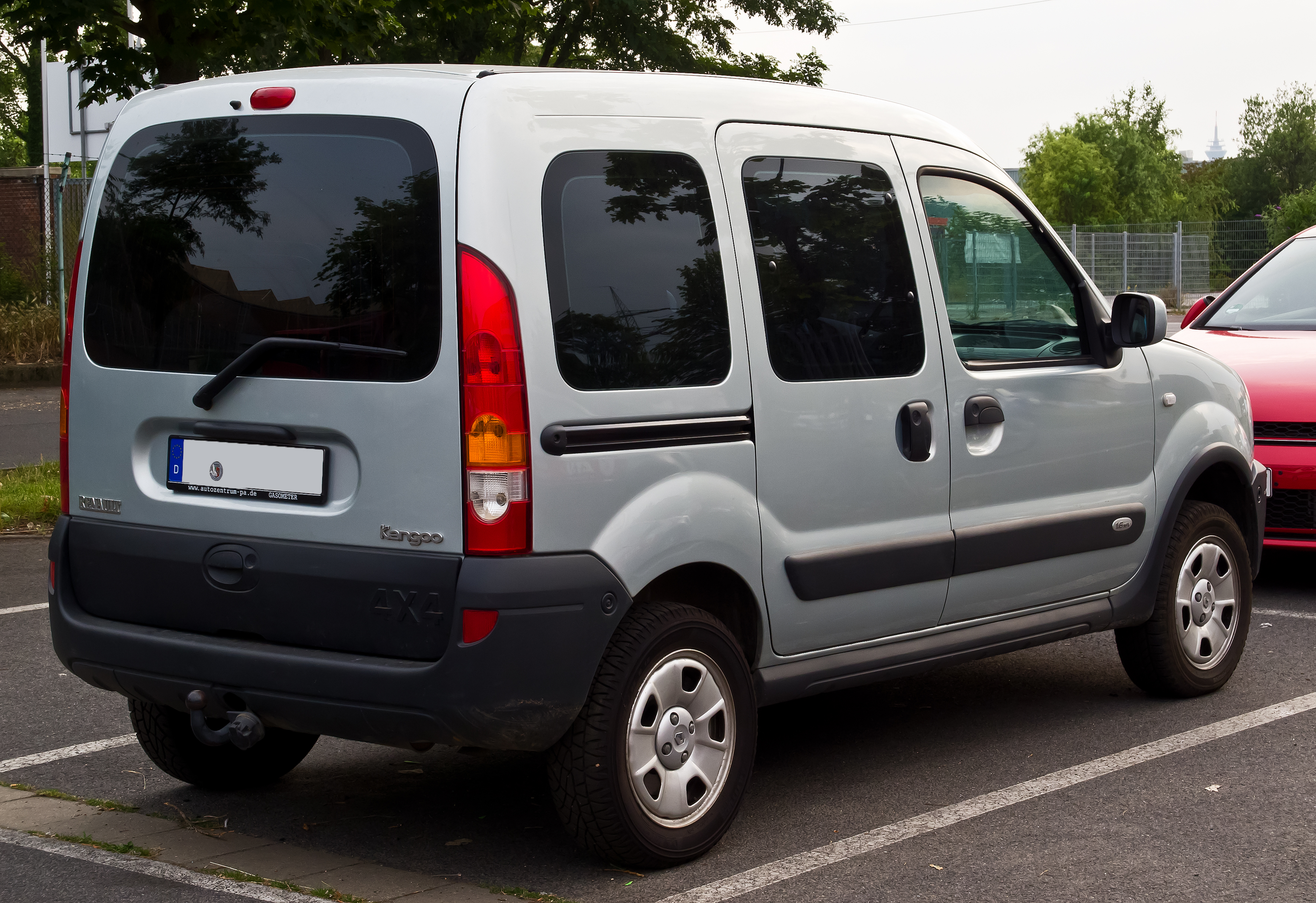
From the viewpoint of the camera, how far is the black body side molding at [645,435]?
3693mm

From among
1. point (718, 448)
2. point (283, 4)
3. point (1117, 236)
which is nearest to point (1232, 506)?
point (718, 448)

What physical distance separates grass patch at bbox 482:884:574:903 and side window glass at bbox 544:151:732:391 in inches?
49.3

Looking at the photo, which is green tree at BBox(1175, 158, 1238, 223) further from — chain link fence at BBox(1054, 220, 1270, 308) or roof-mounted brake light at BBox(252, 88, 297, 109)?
roof-mounted brake light at BBox(252, 88, 297, 109)

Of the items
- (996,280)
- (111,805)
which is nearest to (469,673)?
(111,805)

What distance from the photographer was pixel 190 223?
4066 millimetres

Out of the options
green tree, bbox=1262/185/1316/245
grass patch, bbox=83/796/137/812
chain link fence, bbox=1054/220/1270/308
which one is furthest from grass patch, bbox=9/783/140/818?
green tree, bbox=1262/185/1316/245

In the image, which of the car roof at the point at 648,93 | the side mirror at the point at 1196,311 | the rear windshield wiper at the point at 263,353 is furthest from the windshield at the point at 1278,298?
the rear windshield wiper at the point at 263,353

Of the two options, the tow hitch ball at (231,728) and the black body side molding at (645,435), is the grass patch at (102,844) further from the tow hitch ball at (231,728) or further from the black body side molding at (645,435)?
the black body side molding at (645,435)

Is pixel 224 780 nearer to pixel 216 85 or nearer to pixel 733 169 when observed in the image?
pixel 216 85

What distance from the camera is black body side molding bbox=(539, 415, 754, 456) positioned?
3693 mm

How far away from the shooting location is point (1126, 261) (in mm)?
37594

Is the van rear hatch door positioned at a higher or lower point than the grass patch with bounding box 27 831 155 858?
higher

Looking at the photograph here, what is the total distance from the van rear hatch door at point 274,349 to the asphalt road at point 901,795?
84 cm

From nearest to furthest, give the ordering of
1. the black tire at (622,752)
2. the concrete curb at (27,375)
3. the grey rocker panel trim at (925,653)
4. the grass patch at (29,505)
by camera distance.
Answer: the black tire at (622,752) → the grey rocker panel trim at (925,653) → the grass patch at (29,505) → the concrete curb at (27,375)
